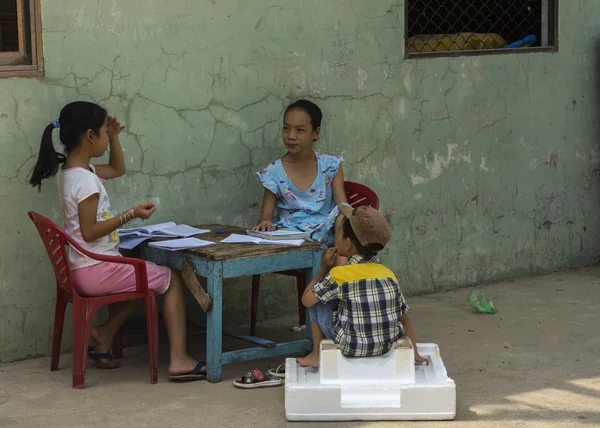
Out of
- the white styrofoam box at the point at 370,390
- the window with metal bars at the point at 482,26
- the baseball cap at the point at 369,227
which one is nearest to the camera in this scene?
the white styrofoam box at the point at 370,390

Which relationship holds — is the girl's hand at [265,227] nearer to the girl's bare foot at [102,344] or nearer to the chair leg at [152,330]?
the chair leg at [152,330]

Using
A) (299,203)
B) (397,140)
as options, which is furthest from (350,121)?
(299,203)

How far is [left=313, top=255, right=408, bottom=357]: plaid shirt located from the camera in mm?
4117

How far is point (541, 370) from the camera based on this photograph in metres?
4.70

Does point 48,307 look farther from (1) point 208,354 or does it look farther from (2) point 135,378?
(1) point 208,354

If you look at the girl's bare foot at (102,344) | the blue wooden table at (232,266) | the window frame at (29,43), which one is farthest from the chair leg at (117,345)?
the window frame at (29,43)

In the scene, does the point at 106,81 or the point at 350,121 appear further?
the point at 350,121

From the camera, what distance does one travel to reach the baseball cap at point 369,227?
→ 410cm

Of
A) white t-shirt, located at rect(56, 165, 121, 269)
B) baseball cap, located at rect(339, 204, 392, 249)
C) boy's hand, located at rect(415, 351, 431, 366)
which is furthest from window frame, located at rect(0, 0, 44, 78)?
boy's hand, located at rect(415, 351, 431, 366)

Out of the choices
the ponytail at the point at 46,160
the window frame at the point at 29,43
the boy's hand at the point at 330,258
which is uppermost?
the window frame at the point at 29,43

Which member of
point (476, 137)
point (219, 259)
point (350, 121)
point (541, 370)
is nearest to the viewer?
point (219, 259)

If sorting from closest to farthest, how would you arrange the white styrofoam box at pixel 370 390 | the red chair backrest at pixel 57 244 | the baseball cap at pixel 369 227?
the white styrofoam box at pixel 370 390, the baseball cap at pixel 369 227, the red chair backrest at pixel 57 244

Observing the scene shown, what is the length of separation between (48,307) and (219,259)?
1.09 m

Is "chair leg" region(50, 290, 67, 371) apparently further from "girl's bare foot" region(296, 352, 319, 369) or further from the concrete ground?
"girl's bare foot" region(296, 352, 319, 369)
